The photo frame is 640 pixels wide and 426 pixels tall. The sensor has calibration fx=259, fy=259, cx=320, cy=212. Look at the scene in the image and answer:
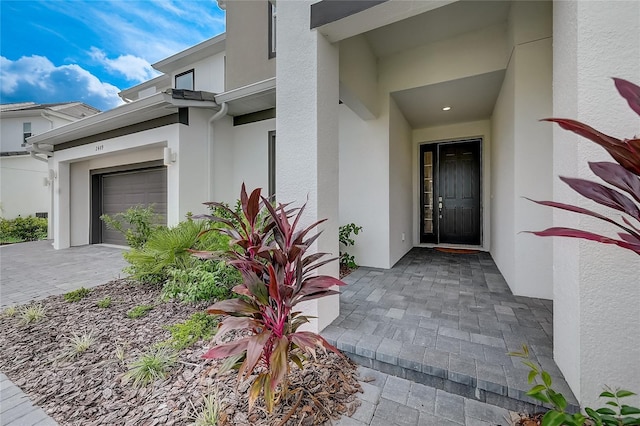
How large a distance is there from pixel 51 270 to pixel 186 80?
6493 millimetres

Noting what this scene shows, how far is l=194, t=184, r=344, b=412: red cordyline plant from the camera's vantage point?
1.40m

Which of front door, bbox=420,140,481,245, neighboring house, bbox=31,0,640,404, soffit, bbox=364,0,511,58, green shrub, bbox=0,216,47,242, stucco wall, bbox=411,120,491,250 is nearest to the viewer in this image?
neighboring house, bbox=31,0,640,404

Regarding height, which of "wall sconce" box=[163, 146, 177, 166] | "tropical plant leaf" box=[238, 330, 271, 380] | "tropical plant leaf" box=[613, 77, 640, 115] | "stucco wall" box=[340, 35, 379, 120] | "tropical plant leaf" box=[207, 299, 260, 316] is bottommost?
"tropical plant leaf" box=[238, 330, 271, 380]

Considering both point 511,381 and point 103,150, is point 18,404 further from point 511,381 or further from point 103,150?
point 103,150

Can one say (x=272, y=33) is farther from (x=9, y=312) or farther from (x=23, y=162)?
(x=23, y=162)

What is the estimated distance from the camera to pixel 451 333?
2.20m

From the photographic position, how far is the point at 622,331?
4.42 ft

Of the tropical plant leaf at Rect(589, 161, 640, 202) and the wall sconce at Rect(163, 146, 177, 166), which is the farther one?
the wall sconce at Rect(163, 146, 177, 166)

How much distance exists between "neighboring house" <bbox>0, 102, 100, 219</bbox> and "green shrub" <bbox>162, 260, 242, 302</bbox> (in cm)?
1269

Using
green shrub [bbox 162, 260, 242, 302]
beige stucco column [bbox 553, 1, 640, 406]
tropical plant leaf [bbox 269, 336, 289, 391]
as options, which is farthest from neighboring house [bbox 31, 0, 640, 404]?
green shrub [bbox 162, 260, 242, 302]

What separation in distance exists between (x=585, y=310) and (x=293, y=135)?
2.28 metres

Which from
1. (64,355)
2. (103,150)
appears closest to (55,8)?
(103,150)

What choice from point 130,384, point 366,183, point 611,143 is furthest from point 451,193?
point 130,384

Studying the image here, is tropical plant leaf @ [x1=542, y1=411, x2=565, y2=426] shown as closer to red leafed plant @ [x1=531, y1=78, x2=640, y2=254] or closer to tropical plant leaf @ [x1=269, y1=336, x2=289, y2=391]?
red leafed plant @ [x1=531, y1=78, x2=640, y2=254]
